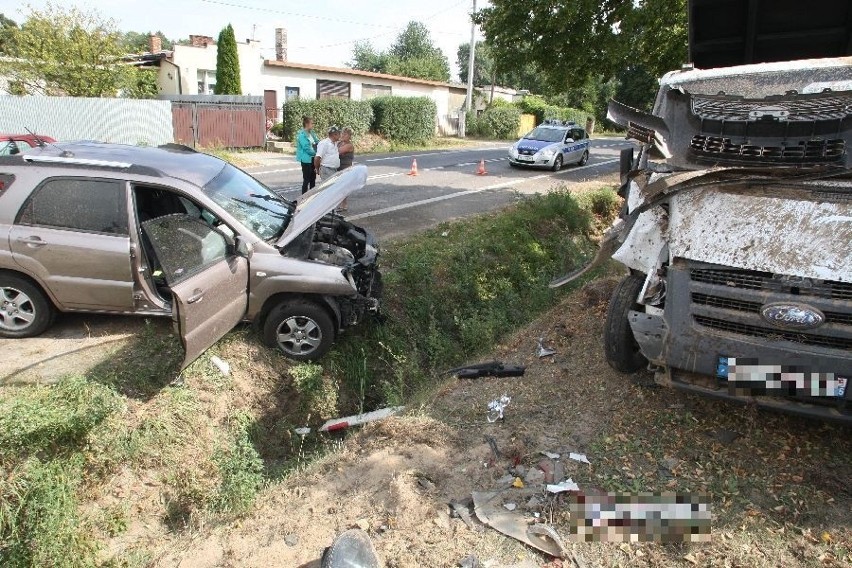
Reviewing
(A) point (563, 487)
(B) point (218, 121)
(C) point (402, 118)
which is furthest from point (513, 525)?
(C) point (402, 118)

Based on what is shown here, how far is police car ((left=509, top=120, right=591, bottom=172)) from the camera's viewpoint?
1833 cm

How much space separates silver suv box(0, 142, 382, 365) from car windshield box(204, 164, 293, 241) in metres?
0.02

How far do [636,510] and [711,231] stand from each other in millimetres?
1800

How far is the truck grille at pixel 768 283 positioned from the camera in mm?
3357

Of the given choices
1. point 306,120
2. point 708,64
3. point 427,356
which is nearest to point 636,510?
point 427,356

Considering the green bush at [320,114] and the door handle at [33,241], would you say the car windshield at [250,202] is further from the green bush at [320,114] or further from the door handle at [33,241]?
the green bush at [320,114]

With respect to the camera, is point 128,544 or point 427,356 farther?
point 427,356

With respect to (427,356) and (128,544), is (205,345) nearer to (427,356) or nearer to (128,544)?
(128,544)

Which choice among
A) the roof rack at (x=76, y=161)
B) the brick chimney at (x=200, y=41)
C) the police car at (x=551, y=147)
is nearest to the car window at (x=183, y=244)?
the roof rack at (x=76, y=161)

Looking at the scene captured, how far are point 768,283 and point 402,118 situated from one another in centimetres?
2505

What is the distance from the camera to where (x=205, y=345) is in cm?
461

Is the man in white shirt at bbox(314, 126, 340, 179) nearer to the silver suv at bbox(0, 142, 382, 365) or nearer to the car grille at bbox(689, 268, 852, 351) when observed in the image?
the silver suv at bbox(0, 142, 382, 365)

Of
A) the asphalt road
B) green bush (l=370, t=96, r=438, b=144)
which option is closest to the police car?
the asphalt road

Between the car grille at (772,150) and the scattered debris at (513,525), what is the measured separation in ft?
10.4
